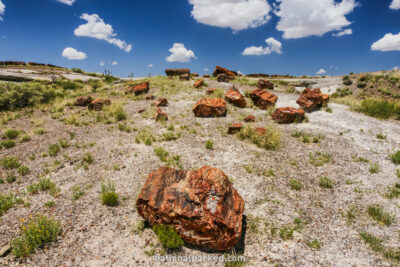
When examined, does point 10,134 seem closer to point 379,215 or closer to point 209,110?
point 209,110

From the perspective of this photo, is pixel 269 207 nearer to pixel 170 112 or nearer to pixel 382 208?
pixel 382 208

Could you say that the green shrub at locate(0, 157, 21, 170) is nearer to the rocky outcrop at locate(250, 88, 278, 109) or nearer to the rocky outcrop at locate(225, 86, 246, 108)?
the rocky outcrop at locate(225, 86, 246, 108)

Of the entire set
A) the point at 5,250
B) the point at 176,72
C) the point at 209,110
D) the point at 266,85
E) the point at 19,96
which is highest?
the point at 176,72

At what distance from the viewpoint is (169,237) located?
5.12m

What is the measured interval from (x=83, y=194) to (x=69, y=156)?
382 cm

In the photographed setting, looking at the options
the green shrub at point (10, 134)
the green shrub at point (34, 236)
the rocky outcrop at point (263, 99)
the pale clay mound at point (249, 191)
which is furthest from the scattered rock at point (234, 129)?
the green shrub at point (10, 134)

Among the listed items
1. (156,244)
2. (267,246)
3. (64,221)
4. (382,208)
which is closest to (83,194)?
(64,221)

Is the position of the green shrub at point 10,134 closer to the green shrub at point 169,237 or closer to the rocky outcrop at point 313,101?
the green shrub at point 169,237

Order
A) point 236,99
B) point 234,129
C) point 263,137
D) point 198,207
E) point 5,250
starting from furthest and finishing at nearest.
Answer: point 236,99 → point 234,129 → point 263,137 → point 198,207 → point 5,250

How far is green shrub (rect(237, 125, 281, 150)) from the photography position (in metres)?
10.5

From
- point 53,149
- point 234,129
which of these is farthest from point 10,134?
point 234,129

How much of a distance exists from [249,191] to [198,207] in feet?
9.61

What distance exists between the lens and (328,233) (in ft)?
18.5

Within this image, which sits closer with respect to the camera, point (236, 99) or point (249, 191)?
point (249, 191)
